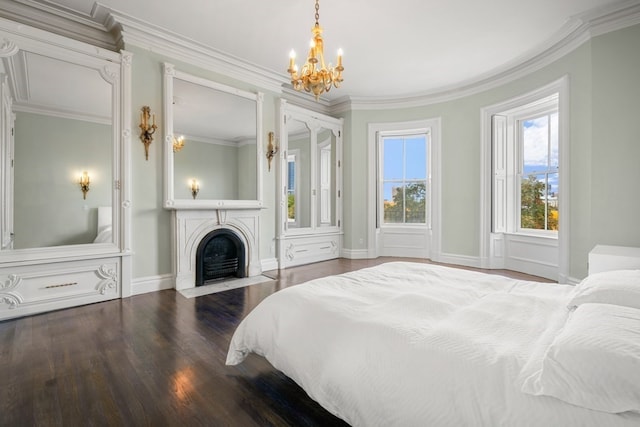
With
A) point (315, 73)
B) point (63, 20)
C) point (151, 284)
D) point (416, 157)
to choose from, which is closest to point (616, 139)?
point (416, 157)

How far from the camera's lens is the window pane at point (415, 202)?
6.10 meters

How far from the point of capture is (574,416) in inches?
33.8

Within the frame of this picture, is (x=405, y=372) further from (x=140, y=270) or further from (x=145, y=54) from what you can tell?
(x=145, y=54)

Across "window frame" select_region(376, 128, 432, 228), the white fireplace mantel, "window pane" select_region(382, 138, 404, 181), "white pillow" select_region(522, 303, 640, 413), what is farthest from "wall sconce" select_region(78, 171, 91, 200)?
"window pane" select_region(382, 138, 404, 181)

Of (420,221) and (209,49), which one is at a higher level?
(209,49)

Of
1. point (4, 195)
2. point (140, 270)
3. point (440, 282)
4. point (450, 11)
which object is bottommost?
point (140, 270)

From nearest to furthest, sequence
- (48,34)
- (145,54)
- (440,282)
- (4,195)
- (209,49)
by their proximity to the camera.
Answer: (440,282)
(4,195)
(48,34)
(145,54)
(209,49)

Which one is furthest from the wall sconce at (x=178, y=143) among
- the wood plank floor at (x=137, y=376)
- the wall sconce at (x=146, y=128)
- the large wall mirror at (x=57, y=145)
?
the wood plank floor at (x=137, y=376)

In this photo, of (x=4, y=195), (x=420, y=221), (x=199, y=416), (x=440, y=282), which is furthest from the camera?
(x=420, y=221)

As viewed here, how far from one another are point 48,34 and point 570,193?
5931 millimetres

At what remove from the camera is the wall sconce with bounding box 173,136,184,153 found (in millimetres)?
3926

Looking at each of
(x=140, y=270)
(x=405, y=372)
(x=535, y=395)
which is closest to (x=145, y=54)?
(x=140, y=270)

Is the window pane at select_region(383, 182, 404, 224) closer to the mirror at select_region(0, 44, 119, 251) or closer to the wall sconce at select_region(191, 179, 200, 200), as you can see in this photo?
the wall sconce at select_region(191, 179, 200, 200)

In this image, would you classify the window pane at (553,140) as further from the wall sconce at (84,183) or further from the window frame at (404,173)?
the wall sconce at (84,183)
